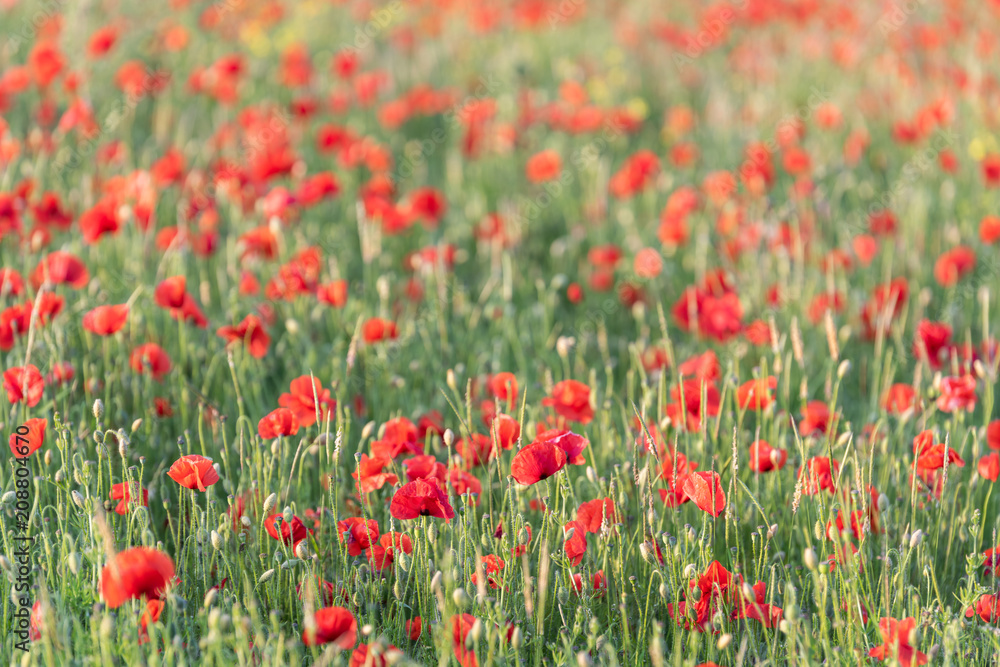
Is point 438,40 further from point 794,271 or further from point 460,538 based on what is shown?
point 460,538

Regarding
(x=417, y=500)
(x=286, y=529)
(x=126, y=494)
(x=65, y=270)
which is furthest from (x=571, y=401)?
(x=65, y=270)

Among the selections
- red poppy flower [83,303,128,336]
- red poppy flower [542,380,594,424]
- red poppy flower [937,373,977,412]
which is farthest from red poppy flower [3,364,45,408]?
red poppy flower [937,373,977,412]

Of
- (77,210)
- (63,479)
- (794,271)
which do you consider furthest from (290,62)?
(63,479)

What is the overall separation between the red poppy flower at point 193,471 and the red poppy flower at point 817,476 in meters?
1.12

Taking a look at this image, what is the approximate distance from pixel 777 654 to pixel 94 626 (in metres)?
1.22

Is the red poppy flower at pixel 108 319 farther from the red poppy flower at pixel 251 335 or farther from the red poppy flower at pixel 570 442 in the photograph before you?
the red poppy flower at pixel 570 442

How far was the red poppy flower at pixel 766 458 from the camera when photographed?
1996 mm

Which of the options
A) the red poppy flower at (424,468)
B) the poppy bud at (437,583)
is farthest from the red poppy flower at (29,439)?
the poppy bud at (437,583)

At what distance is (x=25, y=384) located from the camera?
2.01 m

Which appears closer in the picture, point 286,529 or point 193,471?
point 193,471

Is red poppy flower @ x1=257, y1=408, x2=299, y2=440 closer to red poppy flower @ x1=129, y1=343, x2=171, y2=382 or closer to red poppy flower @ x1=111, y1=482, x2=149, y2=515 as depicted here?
red poppy flower @ x1=111, y1=482, x2=149, y2=515

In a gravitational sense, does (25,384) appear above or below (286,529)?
above

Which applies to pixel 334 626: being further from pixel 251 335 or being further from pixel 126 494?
pixel 251 335

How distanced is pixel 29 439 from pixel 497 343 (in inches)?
54.6
